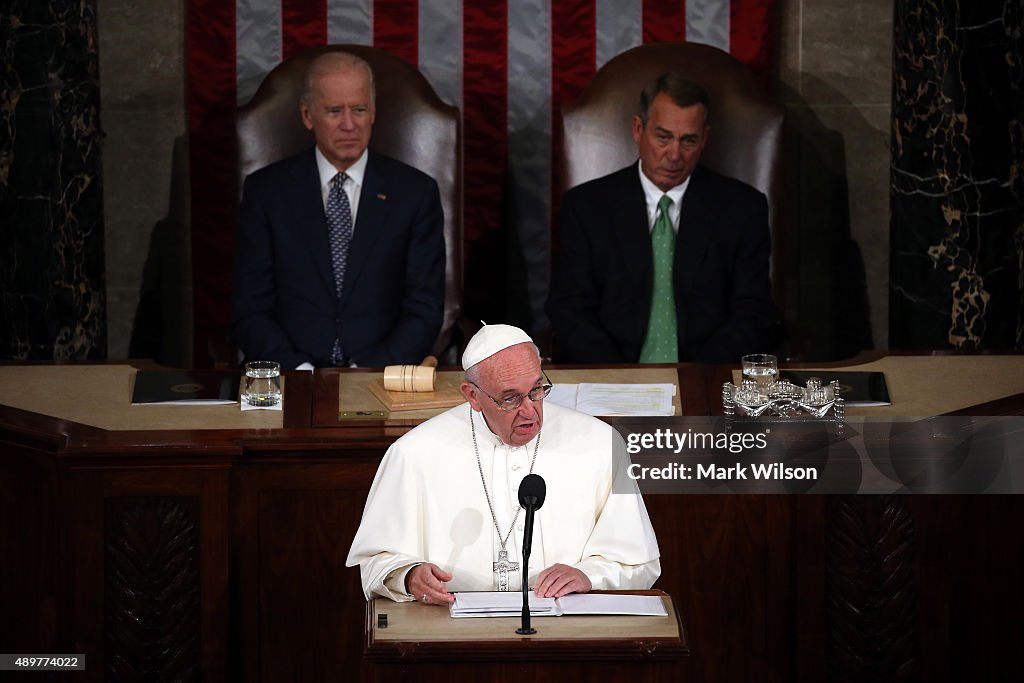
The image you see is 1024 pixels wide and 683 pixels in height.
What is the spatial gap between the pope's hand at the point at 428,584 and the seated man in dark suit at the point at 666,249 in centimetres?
251

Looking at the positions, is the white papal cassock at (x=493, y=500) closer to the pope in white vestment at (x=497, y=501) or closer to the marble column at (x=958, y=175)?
the pope in white vestment at (x=497, y=501)

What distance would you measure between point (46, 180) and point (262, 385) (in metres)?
1.97

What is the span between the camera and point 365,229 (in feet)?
18.7

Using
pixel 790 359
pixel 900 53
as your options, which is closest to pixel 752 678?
pixel 790 359

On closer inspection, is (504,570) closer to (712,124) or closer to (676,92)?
(676,92)

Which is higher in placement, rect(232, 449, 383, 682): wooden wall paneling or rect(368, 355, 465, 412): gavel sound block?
rect(368, 355, 465, 412): gavel sound block

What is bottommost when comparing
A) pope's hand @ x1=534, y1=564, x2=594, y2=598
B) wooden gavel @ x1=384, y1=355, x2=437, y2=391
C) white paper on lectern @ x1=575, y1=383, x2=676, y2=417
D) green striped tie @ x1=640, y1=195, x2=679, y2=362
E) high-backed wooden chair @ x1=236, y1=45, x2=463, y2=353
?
pope's hand @ x1=534, y1=564, x2=594, y2=598

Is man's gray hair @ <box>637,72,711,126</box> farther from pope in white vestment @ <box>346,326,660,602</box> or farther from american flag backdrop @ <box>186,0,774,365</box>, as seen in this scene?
pope in white vestment @ <box>346,326,660,602</box>

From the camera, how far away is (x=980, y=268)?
581cm

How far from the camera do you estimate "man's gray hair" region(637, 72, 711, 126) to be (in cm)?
572

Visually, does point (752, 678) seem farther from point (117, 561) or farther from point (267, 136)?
point (267, 136)

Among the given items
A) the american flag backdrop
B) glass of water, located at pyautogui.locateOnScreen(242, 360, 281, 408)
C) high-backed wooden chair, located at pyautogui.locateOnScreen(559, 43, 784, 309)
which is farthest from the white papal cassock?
the american flag backdrop

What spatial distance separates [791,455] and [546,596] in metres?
1.24

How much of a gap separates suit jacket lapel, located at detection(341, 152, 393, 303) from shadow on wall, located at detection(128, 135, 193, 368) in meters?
1.42
